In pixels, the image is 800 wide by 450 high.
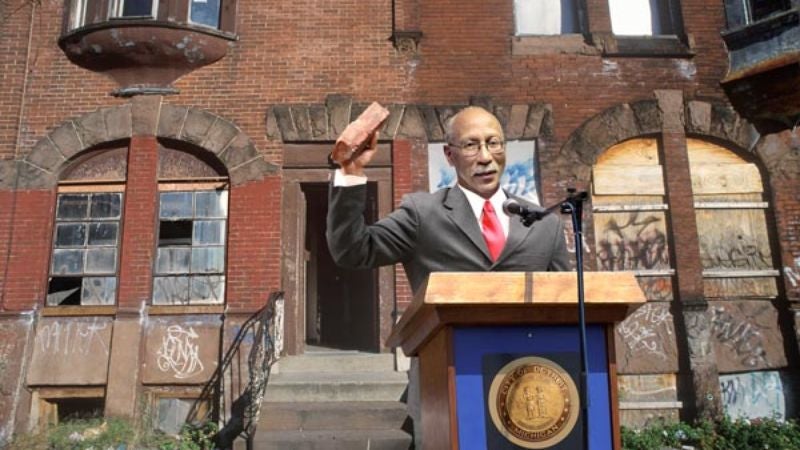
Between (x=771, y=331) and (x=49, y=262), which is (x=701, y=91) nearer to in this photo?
(x=771, y=331)

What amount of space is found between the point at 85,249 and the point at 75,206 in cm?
67

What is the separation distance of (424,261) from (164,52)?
873 centimetres

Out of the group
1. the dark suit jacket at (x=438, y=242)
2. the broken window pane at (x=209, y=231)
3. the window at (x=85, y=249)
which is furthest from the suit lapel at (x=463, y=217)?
the window at (x=85, y=249)

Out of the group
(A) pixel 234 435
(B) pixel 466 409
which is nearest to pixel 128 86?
(A) pixel 234 435

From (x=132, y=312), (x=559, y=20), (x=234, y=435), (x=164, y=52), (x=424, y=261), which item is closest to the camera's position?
(x=424, y=261)

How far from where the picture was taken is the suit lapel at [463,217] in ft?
8.28

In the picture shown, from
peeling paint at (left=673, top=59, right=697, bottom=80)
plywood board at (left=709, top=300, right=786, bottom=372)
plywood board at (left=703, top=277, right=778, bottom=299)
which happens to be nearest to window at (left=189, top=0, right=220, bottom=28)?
peeling paint at (left=673, top=59, right=697, bottom=80)

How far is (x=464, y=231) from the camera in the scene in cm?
254

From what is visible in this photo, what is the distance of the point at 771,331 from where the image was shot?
9664 mm

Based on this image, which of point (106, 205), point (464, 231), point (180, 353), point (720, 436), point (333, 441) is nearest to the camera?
point (464, 231)

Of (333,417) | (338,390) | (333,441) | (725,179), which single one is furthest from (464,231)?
(725,179)

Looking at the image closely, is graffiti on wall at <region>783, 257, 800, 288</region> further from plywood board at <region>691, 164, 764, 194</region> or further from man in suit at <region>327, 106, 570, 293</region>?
man in suit at <region>327, 106, 570, 293</region>

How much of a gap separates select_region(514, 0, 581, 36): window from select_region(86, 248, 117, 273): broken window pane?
699cm

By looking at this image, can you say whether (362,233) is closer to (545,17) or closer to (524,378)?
(524,378)
